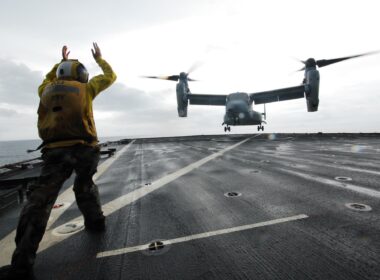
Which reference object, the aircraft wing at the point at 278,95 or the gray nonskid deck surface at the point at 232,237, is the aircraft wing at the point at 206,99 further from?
the gray nonskid deck surface at the point at 232,237

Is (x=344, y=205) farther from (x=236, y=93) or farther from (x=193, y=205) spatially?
(x=236, y=93)

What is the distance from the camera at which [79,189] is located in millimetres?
3059

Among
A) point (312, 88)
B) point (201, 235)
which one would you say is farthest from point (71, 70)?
point (312, 88)

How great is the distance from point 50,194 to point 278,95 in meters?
33.5

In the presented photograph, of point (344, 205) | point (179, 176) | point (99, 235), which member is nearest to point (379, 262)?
point (344, 205)

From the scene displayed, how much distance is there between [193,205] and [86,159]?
194 cm

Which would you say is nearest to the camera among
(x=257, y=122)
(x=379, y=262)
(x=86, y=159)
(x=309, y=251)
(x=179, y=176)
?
(x=379, y=262)

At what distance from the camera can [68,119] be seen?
2.77 metres

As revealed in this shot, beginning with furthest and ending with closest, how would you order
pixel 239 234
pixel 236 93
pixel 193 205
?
pixel 236 93 → pixel 193 205 → pixel 239 234

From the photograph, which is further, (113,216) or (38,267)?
(113,216)

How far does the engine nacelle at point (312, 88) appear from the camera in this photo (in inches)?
980

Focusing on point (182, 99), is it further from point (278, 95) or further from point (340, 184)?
point (340, 184)

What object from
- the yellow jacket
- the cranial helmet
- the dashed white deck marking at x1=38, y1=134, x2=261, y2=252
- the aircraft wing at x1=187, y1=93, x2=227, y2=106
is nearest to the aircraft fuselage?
the aircraft wing at x1=187, y1=93, x2=227, y2=106

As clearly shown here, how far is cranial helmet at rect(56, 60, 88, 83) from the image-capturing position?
9.85 feet
